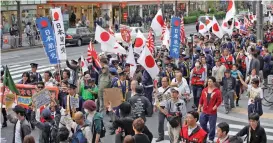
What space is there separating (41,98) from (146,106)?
2211 millimetres

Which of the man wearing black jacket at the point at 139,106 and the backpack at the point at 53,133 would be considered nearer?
the backpack at the point at 53,133

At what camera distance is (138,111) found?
10.6m

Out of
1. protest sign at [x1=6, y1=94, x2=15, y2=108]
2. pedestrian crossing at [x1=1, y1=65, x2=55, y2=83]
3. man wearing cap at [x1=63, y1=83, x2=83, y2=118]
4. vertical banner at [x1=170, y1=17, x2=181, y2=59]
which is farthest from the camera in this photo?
pedestrian crossing at [x1=1, y1=65, x2=55, y2=83]

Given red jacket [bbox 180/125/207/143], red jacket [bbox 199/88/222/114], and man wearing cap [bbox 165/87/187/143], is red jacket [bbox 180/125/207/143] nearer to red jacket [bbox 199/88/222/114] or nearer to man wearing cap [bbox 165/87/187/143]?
man wearing cap [bbox 165/87/187/143]

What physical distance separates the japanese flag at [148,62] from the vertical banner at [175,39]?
358 cm

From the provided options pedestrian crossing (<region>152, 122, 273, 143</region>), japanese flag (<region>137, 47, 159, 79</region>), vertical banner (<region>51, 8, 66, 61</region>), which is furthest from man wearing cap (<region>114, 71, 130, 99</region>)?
vertical banner (<region>51, 8, 66, 61</region>)

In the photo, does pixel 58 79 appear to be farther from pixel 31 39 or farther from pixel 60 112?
pixel 31 39

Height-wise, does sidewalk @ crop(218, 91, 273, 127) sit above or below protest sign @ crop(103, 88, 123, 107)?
below

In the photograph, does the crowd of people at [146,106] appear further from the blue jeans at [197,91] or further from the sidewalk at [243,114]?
the sidewalk at [243,114]

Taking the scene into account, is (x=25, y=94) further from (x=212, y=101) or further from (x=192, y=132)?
(x=192, y=132)

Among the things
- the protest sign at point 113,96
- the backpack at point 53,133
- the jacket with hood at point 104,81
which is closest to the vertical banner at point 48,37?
the jacket with hood at point 104,81

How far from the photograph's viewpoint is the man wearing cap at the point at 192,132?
27.0 feet

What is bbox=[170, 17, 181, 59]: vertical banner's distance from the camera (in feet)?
57.3

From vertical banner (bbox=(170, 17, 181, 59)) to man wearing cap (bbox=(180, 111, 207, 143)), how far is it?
9117mm
